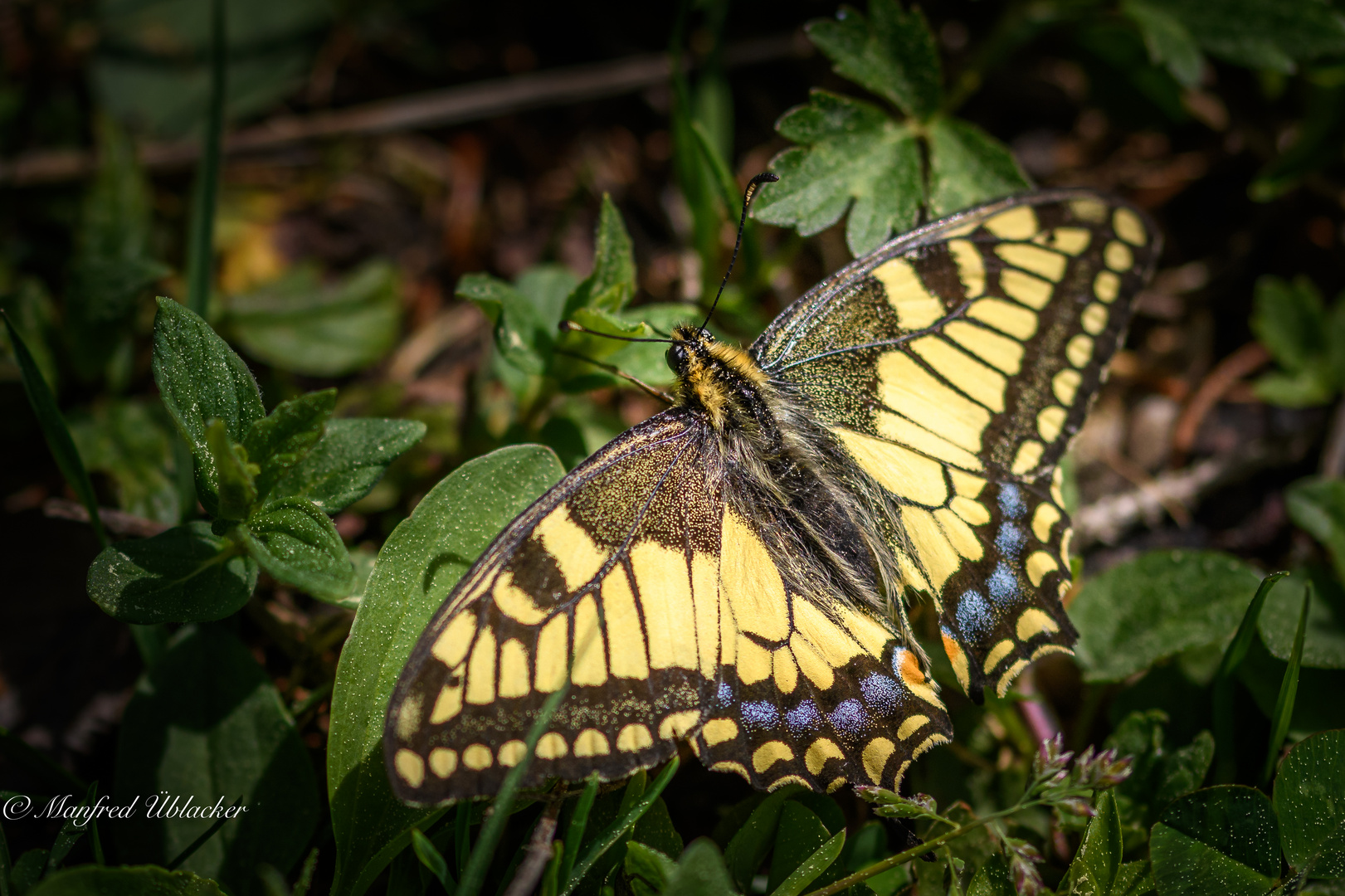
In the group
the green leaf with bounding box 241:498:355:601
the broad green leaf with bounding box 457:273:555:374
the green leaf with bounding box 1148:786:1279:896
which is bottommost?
the green leaf with bounding box 1148:786:1279:896

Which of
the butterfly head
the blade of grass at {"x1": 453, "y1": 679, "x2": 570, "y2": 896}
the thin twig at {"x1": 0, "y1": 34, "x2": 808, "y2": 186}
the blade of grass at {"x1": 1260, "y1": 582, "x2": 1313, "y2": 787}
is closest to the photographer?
the blade of grass at {"x1": 453, "y1": 679, "x2": 570, "y2": 896}

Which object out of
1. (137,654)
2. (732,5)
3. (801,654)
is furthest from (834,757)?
(732,5)

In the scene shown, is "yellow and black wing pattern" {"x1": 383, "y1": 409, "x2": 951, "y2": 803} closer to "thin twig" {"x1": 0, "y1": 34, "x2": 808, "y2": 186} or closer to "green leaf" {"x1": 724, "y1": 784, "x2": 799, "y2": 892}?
"green leaf" {"x1": 724, "y1": 784, "x2": 799, "y2": 892}

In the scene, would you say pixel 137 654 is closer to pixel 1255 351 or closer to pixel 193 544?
pixel 193 544

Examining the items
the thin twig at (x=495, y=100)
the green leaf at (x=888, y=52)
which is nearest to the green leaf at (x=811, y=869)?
the green leaf at (x=888, y=52)

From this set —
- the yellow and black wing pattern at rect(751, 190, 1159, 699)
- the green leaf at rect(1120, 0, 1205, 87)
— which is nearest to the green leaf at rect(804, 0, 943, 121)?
the yellow and black wing pattern at rect(751, 190, 1159, 699)

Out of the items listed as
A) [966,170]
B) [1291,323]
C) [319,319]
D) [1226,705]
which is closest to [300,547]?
[319,319]

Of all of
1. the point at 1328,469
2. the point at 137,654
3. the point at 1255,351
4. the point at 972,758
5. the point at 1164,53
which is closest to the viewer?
the point at 972,758
